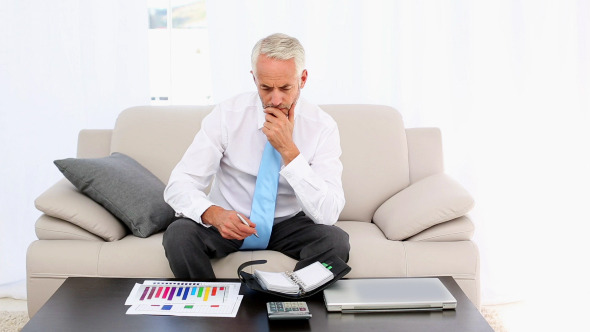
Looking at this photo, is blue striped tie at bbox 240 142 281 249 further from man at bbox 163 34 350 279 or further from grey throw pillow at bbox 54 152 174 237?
grey throw pillow at bbox 54 152 174 237

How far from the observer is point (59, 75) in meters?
3.51

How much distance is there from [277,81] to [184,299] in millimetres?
813

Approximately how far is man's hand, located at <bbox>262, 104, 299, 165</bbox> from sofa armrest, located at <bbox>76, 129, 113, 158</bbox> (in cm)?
105

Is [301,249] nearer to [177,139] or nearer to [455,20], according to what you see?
[177,139]

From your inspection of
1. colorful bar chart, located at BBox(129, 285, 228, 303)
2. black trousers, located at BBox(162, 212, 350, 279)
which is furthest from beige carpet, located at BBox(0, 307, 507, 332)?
colorful bar chart, located at BBox(129, 285, 228, 303)

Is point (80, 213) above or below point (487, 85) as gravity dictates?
below

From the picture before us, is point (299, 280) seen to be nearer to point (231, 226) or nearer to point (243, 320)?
point (243, 320)

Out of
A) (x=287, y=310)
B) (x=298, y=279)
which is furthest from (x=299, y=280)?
(x=287, y=310)

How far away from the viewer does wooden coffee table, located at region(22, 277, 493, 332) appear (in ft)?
5.98

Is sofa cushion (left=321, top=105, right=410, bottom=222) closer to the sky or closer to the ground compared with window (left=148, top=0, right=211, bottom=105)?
closer to the ground

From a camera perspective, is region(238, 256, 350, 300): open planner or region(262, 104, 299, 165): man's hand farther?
region(262, 104, 299, 165): man's hand

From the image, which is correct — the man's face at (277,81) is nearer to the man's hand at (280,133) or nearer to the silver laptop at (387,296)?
the man's hand at (280,133)

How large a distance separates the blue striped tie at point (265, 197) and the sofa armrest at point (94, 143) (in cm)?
97

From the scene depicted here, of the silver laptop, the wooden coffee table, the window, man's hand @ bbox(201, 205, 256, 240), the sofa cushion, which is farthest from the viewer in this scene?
the window
